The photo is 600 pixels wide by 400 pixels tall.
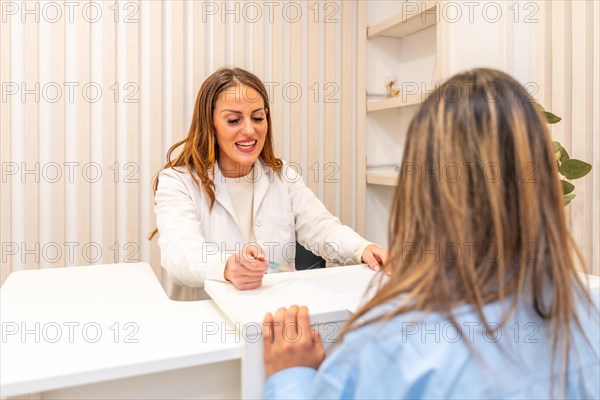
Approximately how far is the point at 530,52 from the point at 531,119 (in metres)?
1.77

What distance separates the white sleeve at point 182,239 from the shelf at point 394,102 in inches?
54.4

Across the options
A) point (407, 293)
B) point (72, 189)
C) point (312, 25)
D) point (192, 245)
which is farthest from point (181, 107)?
point (407, 293)

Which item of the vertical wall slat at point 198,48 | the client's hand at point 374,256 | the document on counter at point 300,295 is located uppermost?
the vertical wall slat at point 198,48

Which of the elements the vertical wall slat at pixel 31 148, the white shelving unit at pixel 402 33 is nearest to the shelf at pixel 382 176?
the white shelving unit at pixel 402 33

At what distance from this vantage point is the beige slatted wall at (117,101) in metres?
2.32

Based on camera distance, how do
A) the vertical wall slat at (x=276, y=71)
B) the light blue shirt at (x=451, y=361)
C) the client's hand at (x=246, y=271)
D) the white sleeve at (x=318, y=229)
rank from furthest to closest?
1. the vertical wall slat at (x=276, y=71)
2. the white sleeve at (x=318, y=229)
3. the client's hand at (x=246, y=271)
4. the light blue shirt at (x=451, y=361)

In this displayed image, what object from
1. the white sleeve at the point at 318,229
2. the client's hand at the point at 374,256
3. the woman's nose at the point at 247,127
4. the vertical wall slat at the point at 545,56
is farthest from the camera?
the vertical wall slat at the point at 545,56

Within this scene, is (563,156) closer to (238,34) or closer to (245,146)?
(245,146)

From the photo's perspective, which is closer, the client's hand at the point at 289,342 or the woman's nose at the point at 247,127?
the client's hand at the point at 289,342

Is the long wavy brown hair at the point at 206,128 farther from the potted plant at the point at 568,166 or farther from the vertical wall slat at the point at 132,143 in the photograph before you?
A: the potted plant at the point at 568,166

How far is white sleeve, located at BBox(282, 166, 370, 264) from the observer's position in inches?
67.6

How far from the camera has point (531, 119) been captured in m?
0.71

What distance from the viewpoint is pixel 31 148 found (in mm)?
2318

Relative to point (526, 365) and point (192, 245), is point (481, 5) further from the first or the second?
point (526, 365)
